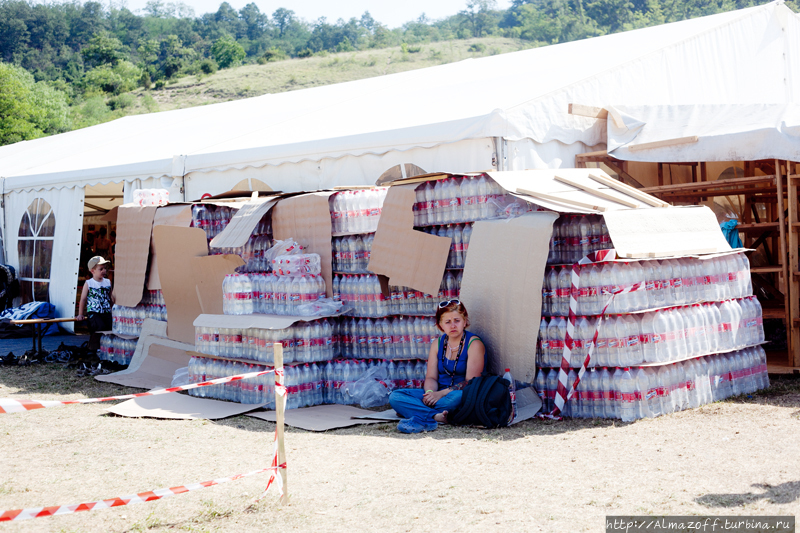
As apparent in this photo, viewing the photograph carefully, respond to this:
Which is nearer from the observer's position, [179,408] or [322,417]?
[322,417]

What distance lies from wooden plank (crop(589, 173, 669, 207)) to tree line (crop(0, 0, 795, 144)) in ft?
148

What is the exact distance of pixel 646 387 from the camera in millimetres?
6305

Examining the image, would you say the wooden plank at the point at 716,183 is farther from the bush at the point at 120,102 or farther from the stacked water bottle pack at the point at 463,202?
the bush at the point at 120,102

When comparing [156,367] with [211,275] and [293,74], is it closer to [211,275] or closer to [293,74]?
[211,275]

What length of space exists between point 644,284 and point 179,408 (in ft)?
15.7

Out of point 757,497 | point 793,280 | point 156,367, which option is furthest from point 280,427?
point 793,280

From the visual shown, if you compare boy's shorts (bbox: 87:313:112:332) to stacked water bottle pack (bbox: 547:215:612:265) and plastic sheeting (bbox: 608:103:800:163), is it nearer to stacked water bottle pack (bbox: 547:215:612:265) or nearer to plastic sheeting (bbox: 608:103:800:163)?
stacked water bottle pack (bbox: 547:215:612:265)

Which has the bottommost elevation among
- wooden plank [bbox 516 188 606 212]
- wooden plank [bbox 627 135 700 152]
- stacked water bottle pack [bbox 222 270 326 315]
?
stacked water bottle pack [bbox 222 270 326 315]

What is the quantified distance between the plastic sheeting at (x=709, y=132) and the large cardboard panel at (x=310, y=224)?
3.64 m

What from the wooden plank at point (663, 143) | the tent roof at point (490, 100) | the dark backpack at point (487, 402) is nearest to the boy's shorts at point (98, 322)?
the tent roof at point (490, 100)

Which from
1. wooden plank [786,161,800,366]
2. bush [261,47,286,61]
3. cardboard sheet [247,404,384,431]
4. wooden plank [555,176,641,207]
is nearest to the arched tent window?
cardboard sheet [247,404,384,431]

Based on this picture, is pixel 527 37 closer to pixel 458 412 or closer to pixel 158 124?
pixel 158 124

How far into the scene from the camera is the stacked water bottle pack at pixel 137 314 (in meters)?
10.2

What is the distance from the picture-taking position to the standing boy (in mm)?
11195
